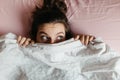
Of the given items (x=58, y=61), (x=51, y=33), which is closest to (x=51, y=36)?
(x=51, y=33)

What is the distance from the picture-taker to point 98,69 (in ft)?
3.85

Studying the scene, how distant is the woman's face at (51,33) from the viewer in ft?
3.94

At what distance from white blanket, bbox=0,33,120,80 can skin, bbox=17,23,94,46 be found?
0.03 metres

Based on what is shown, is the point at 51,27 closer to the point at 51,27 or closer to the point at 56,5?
the point at 51,27

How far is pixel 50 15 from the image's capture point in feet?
4.08

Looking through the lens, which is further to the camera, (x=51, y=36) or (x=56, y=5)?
(x=56, y=5)

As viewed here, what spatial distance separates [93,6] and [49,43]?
294mm

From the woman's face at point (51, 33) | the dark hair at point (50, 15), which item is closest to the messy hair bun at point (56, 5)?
the dark hair at point (50, 15)

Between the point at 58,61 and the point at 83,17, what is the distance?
0.85 feet

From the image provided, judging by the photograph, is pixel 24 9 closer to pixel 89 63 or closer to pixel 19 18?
pixel 19 18

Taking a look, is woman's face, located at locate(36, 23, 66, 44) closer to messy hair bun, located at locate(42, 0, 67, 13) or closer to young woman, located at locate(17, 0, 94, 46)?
young woman, located at locate(17, 0, 94, 46)

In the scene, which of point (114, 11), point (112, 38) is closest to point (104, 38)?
point (112, 38)

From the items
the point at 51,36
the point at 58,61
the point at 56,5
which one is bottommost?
the point at 58,61

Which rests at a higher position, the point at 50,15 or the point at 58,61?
the point at 50,15
